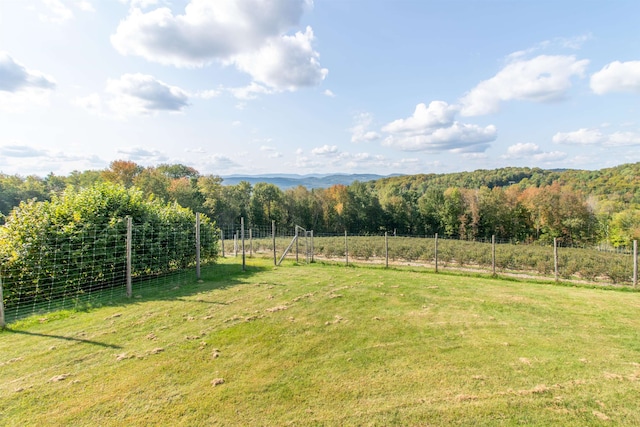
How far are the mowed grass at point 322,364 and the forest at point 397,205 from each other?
110 ft

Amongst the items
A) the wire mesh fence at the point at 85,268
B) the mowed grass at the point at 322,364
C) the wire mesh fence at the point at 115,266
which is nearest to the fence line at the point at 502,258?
the wire mesh fence at the point at 115,266

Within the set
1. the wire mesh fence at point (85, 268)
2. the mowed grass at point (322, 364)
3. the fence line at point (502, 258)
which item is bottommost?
the fence line at point (502, 258)

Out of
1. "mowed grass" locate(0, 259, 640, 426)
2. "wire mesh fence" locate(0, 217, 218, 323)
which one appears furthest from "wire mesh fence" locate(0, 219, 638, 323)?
"mowed grass" locate(0, 259, 640, 426)

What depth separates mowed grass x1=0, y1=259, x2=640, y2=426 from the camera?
270cm

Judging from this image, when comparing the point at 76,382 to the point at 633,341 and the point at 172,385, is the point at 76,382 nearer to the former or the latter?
the point at 172,385

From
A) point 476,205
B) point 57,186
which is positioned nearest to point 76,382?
point 476,205

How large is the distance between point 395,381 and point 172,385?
2.33 m

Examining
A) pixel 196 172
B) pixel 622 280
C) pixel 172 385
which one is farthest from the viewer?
pixel 196 172

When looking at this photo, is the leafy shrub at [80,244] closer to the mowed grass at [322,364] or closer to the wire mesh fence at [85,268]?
the wire mesh fence at [85,268]

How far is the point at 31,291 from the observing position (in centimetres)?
636

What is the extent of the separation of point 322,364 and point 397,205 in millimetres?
50265

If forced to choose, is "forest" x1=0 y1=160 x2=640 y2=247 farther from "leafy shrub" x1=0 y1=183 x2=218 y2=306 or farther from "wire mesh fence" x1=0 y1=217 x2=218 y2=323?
"wire mesh fence" x1=0 y1=217 x2=218 y2=323

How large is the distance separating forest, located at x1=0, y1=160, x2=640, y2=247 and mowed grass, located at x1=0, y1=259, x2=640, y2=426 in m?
33.6

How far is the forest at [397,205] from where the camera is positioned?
3850cm
